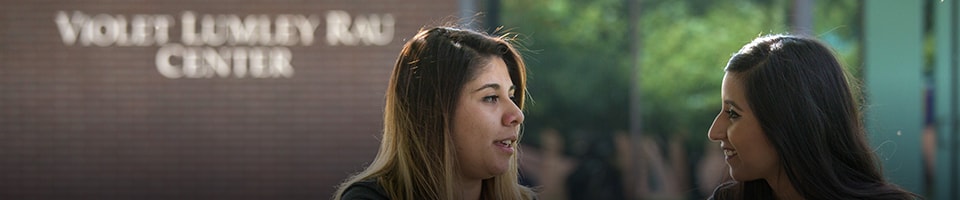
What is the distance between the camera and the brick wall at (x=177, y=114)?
8734mm

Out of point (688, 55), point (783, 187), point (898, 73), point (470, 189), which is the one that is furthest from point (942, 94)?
point (470, 189)

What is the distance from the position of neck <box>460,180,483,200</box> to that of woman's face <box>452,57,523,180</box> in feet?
0.10

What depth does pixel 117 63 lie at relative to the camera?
29.3 ft

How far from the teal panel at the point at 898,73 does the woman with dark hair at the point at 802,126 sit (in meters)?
5.49

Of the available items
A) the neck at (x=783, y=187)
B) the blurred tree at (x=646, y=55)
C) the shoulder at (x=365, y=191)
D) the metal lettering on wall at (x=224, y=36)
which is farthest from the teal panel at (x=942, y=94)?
the shoulder at (x=365, y=191)

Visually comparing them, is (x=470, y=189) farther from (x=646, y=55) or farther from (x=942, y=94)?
(x=942, y=94)

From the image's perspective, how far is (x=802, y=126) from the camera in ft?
9.55

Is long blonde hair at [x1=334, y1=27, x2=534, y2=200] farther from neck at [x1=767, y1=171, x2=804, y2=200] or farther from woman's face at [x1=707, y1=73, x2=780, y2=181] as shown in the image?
neck at [x1=767, y1=171, x2=804, y2=200]

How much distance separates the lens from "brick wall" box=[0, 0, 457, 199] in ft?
28.7

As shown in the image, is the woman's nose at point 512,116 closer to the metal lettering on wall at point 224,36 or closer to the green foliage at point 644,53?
the green foliage at point 644,53

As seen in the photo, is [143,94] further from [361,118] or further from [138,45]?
[361,118]

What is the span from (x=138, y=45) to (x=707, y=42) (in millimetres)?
4046

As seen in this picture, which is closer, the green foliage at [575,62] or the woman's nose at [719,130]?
the woman's nose at [719,130]

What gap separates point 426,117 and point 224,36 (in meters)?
6.02
